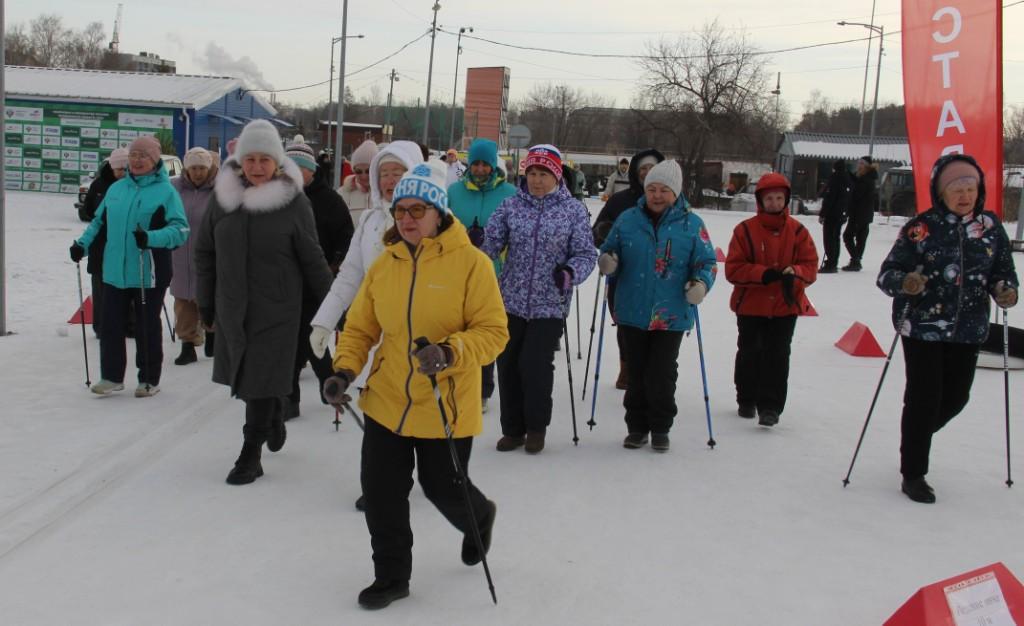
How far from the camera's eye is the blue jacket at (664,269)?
584 cm

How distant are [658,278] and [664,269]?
0.25ft

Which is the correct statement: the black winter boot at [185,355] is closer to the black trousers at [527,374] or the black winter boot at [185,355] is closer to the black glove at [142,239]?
the black glove at [142,239]

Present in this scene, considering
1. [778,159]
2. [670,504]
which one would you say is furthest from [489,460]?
[778,159]

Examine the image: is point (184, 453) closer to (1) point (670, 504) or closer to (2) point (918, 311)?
(1) point (670, 504)

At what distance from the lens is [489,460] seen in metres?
5.73

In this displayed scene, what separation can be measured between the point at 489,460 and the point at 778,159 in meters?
59.9

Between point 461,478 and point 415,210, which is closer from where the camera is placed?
point 415,210

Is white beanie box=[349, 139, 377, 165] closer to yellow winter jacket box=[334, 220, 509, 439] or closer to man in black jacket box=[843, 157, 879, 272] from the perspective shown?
yellow winter jacket box=[334, 220, 509, 439]

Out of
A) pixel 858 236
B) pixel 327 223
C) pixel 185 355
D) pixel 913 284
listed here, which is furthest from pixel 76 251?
pixel 858 236

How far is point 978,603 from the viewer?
3156mm

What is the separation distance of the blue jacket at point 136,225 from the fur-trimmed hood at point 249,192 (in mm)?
1808

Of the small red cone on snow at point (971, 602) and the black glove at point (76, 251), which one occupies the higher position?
the black glove at point (76, 251)

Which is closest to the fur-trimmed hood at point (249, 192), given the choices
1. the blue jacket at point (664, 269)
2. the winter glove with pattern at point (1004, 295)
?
the blue jacket at point (664, 269)

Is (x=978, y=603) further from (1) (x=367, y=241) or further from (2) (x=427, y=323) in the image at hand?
(1) (x=367, y=241)
